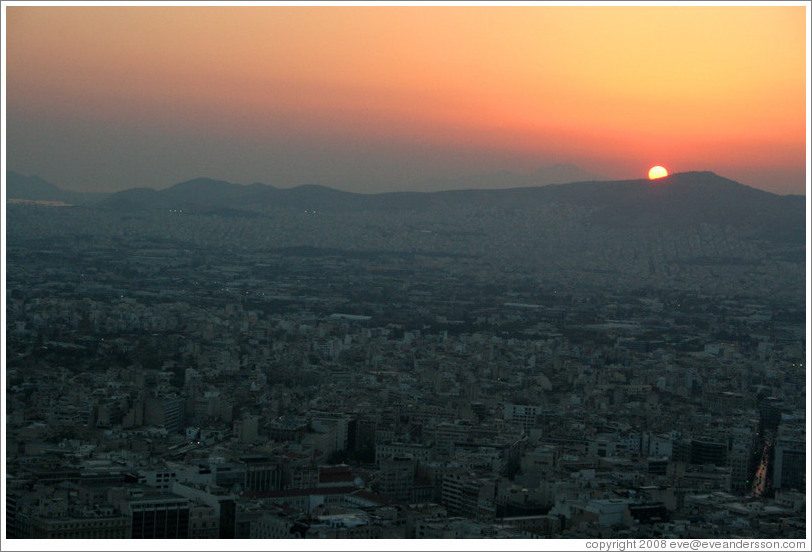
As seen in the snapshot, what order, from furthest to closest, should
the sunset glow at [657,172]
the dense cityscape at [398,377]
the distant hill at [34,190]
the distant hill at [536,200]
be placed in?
the distant hill at [536,200]
the sunset glow at [657,172]
the distant hill at [34,190]
the dense cityscape at [398,377]

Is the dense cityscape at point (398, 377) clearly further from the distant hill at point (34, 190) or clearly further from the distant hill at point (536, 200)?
the distant hill at point (34, 190)

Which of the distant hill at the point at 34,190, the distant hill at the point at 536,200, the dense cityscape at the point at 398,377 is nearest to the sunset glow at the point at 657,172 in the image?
the distant hill at the point at 536,200

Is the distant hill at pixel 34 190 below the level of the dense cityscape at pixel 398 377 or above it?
above

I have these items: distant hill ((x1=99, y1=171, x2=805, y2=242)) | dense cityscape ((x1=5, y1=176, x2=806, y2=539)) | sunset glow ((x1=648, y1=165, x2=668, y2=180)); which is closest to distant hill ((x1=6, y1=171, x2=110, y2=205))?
dense cityscape ((x1=5, y1=176, x2=806, y2=539))

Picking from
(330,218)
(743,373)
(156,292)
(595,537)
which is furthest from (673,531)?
(330,218)

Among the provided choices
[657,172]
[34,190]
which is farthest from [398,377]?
[657,172]
